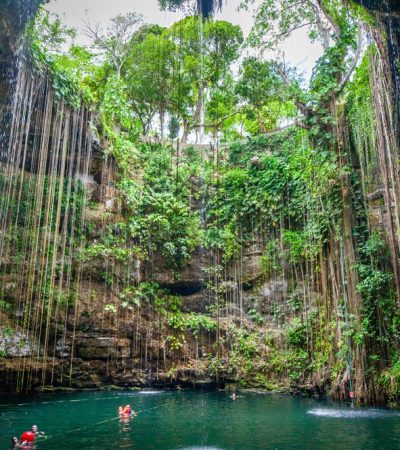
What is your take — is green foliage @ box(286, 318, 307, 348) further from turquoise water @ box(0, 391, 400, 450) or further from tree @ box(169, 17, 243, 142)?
tree @ box(169, 17, 243, 142)

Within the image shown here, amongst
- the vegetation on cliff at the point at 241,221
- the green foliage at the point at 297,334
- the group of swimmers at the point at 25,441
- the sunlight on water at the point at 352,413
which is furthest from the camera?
the green foliage at the point at 297,334

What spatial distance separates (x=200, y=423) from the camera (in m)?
7.24

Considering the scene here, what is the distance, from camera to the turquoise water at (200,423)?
19.2ft

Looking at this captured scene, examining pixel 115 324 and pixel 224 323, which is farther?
pixel 224 323

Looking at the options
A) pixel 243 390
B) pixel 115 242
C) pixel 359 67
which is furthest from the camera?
pixel 115 242

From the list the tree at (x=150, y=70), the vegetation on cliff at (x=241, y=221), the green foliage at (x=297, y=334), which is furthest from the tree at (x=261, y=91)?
the green foliage at (x=297, y=334)

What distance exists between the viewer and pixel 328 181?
1026 cm

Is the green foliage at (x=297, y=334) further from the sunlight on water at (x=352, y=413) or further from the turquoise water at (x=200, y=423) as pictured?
the sunlight on water at (x=352, y=413)

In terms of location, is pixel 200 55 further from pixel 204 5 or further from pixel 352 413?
pixel 352 413

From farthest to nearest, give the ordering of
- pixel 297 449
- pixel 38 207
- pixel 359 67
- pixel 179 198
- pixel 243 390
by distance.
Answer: pixel 179 198, pixel 243 390, pixel 359 67, pixel 38 207, pixel 297 449

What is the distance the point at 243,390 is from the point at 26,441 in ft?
22.2

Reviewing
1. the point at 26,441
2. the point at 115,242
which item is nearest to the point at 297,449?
the point at 26,441

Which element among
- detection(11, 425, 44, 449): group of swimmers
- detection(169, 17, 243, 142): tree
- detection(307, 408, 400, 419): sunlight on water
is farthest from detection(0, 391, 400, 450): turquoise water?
detection(169, 17, 243, 142): tree

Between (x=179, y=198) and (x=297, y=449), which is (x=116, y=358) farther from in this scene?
→ (x=297, y=449)
